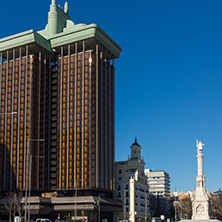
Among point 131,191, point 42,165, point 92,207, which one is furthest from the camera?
point 131,191

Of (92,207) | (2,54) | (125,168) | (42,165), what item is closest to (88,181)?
(92,207)

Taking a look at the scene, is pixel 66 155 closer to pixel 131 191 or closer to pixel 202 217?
pixel 131 191

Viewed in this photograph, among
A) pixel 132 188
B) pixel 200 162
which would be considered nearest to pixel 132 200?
pixel 132 188

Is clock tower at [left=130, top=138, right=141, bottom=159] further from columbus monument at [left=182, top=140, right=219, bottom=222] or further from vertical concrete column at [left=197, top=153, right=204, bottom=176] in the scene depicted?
columbus monument at [left=182, top=140, right=219, bottom=222]

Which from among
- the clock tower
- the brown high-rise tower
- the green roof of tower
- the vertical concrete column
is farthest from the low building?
the vertical concrete column

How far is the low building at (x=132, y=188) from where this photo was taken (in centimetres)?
15962

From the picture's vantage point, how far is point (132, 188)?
162 meters

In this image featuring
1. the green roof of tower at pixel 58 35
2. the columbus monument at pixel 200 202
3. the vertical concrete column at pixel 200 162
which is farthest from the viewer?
the green roof of tower at pixel 58 35

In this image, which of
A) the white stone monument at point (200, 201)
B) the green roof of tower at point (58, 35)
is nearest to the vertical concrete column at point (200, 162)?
the white stone monument at point (200, 201)

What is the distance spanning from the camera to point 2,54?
531 feet

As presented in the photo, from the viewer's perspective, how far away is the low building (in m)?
160

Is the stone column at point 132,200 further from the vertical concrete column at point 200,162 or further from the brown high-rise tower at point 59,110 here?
the vertical concrete column at point 200,162

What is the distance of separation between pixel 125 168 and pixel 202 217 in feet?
277

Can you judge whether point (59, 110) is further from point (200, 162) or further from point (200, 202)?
point (200, 202)
